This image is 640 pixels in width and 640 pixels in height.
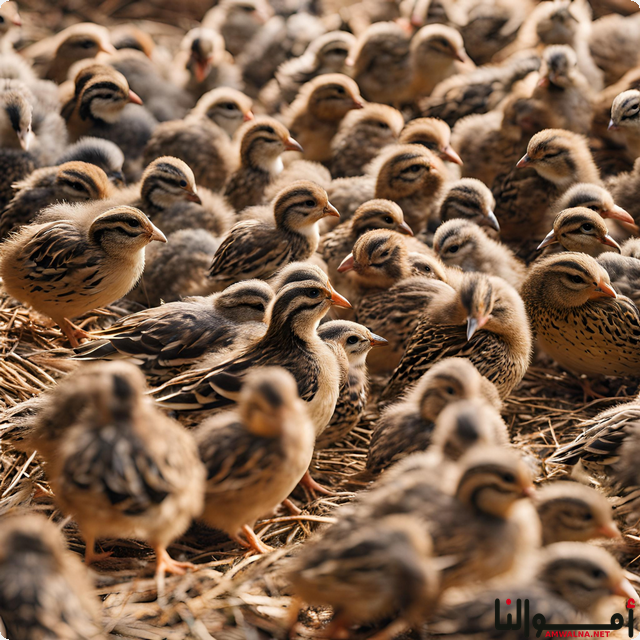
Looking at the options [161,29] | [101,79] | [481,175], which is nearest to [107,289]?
[101,79]

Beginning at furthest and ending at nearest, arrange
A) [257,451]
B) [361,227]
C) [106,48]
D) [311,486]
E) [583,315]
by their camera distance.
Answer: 1. [106,48]
2. [361,227]
3. [583,315]
4. [311,486]
5. [257,451]

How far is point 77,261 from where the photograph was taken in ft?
17.9

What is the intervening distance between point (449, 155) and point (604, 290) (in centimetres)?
254

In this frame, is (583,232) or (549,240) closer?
(583,232)

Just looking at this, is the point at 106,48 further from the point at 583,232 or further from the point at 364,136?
the point at 583,232

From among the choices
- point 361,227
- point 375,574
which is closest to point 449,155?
point 361,227

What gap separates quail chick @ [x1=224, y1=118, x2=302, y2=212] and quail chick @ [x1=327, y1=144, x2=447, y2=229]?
59cm

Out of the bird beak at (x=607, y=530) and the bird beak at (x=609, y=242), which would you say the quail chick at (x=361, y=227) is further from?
the bird beak at (x=607, y=530)

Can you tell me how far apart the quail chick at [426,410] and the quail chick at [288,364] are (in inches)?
14.3

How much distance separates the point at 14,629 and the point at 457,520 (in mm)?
1808

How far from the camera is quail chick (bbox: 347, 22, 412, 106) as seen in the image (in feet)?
29.5

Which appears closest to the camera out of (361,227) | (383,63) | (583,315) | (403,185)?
(583,315)

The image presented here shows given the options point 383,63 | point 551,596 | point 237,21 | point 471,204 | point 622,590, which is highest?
point 237,21

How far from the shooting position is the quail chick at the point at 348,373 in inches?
204
